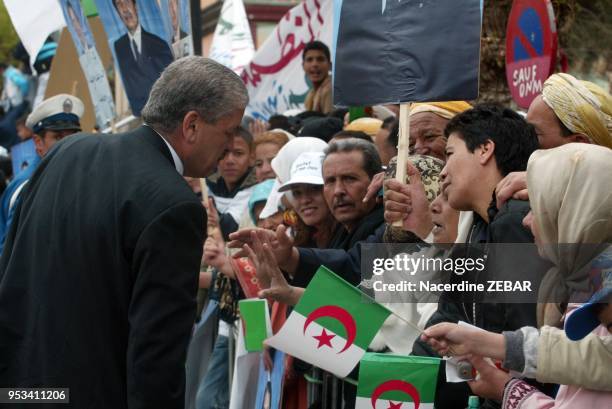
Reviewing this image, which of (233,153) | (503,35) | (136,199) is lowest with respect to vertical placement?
(233,153)

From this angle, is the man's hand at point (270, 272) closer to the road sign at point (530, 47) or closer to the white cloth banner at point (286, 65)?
the road sign at point (530, 47)

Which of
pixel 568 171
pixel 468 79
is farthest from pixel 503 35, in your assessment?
pixel 568 171

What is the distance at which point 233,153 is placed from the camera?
357 inches

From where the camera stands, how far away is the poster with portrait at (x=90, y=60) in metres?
9.58

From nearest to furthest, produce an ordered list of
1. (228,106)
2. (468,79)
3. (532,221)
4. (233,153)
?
(532,221), (228,106), (468,79), (233,153)

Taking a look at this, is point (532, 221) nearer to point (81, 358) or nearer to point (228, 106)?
point (228, 106)

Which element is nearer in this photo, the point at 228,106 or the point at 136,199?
the point at 136,199

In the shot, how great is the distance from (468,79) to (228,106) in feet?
4.97

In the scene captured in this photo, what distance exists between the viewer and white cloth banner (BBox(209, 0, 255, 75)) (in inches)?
464

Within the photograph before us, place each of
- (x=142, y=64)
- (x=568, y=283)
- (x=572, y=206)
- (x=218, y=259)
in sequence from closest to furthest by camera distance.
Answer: (x=572, y=206)
(x=568, y=283)
(x=218, y=259)
(x=142, y=64)

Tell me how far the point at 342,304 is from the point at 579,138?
132 cm

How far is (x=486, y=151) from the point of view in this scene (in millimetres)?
4738

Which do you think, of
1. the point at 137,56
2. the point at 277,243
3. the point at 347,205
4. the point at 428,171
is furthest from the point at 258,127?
the point at 428,171

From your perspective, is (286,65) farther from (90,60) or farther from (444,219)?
(444,219)
